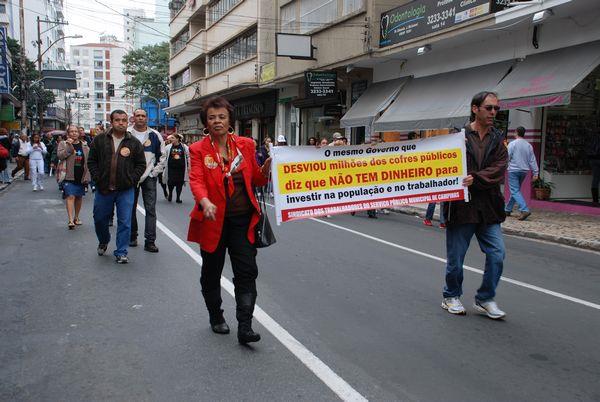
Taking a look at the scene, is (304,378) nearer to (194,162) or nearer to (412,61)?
(194,162)

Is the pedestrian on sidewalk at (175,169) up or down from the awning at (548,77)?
down

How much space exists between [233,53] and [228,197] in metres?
31.1

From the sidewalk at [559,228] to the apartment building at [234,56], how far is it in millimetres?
17761

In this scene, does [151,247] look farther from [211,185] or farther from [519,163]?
[519,163]

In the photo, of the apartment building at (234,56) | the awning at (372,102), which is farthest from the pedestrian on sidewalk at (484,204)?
the apartment building at (234,56)

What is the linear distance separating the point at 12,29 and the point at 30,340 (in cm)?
5987

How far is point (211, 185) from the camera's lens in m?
4.06

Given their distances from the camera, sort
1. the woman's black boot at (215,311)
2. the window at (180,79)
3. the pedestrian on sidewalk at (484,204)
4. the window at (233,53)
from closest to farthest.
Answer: the woman's black boot at (215,311) → the pedestrian on sidewalk at (484,204) → the window at (233,53) → the window at (180,79)

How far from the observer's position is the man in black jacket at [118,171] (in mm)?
6934

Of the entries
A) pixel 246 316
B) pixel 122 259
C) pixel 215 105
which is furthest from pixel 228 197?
pixel 122 259

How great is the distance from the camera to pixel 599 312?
17.9ft

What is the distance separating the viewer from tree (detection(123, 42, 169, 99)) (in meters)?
67.3

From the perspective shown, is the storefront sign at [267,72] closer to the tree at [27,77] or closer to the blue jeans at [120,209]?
the blue jeans at [120,209]

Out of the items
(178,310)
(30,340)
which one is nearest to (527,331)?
(178,310)
